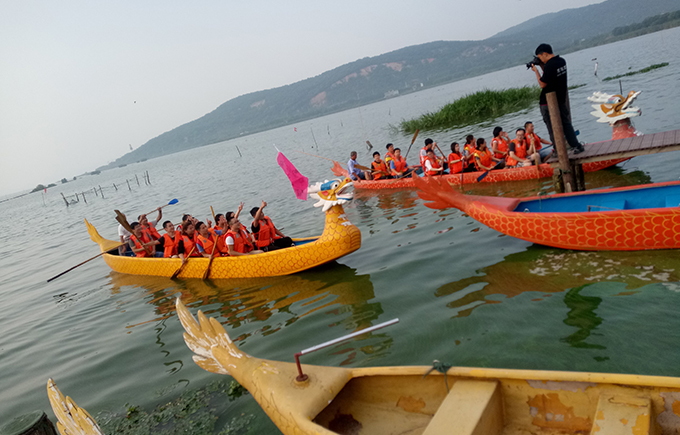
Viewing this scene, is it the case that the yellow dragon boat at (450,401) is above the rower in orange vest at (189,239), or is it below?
below

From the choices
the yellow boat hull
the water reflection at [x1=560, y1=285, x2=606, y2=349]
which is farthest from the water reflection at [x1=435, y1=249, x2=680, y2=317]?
the yellow boat hull

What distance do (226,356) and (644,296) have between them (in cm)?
509

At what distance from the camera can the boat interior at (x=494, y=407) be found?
9.05 ft

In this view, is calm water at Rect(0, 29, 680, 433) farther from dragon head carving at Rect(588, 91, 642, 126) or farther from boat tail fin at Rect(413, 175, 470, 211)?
dragon head carving at Rect(588, 91, 642, 126)

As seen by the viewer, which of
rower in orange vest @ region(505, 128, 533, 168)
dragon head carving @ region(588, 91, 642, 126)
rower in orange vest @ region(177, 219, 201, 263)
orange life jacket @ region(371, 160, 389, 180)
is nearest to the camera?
rower in orange vest @ region(177, 219, 201, 263)

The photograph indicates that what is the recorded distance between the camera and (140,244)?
37.6ft

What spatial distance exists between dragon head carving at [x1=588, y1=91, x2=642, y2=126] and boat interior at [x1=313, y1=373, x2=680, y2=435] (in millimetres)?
10022

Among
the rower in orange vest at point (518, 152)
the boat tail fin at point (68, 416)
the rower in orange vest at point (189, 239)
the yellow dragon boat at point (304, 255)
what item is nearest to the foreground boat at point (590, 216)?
the yellow dragon boat at point (304, 255)

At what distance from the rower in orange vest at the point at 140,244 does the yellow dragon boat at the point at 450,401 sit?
8.14 m

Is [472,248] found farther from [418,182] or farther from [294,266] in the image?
[294,266]

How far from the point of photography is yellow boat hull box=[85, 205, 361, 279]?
26.7 ft

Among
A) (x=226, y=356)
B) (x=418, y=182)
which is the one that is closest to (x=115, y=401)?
(x=226, y=356)

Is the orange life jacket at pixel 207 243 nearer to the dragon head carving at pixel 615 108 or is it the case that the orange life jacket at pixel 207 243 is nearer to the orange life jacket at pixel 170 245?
the orange life jacket at pixel 170 245

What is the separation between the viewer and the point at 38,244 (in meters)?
23.2
